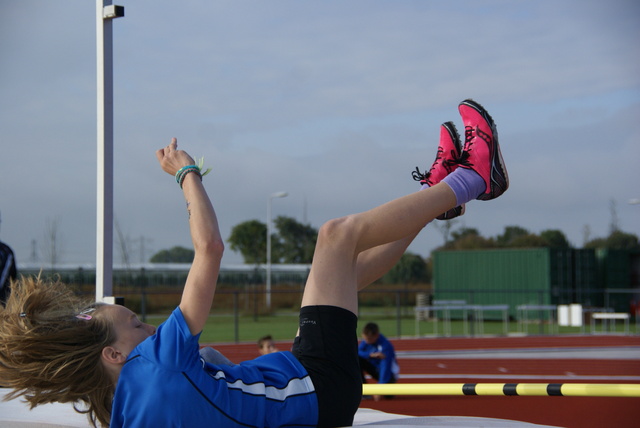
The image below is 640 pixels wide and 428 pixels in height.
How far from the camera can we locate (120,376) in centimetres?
202

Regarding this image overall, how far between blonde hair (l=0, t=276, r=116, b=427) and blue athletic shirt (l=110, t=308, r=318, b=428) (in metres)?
0.11

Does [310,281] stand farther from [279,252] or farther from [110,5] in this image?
[279,252]

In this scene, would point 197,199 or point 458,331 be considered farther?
point 458,331

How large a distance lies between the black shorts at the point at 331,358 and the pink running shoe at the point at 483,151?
928 millimetres

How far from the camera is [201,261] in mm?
2059

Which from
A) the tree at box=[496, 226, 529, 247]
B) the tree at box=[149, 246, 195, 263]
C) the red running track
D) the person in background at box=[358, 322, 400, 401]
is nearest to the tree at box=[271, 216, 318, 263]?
the tree at box=[149, 246, 195, 263]

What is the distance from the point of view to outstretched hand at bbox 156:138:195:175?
234 cm

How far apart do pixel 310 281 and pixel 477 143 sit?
1.07 meters

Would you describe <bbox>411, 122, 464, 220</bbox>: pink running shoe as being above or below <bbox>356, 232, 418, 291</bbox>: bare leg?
above

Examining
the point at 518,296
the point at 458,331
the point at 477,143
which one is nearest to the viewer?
the point at 477,143

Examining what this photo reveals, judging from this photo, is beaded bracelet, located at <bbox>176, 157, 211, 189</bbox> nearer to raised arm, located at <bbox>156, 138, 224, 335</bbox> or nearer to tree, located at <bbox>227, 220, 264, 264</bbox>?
raised arm, located at <bbox>156, 138, 224, 335</bbox>

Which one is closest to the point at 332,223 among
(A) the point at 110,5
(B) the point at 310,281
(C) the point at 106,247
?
(B) the point at 310,281

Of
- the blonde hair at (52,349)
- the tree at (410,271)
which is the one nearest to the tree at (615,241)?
the tree at (410,271)

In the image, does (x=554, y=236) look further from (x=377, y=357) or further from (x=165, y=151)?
(x=165, y=151)
